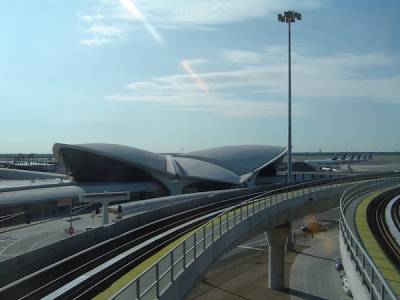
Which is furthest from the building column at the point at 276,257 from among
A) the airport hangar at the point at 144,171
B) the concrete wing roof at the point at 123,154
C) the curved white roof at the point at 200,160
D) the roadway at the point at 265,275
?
the concrete wing roof at the point at 123,154

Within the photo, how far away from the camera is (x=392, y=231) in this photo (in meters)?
19.2

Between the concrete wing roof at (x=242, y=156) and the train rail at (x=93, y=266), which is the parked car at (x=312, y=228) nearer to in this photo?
the concrete wing roof at (x=242, y=156)

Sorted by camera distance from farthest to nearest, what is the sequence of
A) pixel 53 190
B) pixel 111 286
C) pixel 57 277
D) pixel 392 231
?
pixel 53 190, pixel 392 231, pixel 57 277, pixel 111 286

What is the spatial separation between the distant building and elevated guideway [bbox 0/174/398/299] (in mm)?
28976

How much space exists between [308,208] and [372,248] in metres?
18.9

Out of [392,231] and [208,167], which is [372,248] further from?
[208,167]

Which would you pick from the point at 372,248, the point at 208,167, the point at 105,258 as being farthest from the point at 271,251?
the point at 208,167

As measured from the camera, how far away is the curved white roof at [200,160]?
5703 centimetres

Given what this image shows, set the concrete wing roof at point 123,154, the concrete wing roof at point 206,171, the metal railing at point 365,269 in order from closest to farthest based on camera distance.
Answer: the metal railing at point 365,269, the concrete wing roof at point 123,154, the concrete wing roof at point 206,171

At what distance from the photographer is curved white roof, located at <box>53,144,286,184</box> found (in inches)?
2245

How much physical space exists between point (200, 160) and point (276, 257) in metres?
34.2

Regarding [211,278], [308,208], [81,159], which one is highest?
[81,159]

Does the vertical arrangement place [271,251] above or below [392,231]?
below

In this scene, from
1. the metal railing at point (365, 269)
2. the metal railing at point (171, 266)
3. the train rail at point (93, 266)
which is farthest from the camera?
the train rail at point (93, 266)
